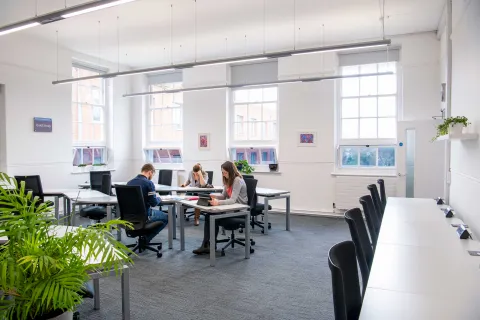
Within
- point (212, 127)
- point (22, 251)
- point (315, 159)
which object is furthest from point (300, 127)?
point (22, 251)

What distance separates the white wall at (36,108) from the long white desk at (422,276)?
730cm

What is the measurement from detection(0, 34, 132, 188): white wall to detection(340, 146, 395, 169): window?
6.33m

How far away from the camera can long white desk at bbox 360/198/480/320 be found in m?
1.72

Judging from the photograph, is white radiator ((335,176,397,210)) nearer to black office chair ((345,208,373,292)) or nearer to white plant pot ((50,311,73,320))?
black office chair ((345,208,373,292))

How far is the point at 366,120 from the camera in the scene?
829 cm

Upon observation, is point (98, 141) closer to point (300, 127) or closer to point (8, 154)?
point (8, 154)

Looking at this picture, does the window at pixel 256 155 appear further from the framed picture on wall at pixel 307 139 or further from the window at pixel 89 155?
the window at pixel 89 155

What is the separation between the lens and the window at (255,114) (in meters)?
9.24

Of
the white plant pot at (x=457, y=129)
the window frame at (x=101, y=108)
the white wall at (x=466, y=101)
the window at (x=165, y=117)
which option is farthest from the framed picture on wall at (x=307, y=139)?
the window frame at (x=101, y=108)

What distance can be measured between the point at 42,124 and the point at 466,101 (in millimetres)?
7892

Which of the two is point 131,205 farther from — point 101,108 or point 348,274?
point 101,108

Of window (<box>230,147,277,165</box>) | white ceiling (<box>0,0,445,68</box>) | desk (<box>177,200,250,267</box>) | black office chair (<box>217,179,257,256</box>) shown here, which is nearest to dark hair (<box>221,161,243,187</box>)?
desk (<box>177,200,250,267</box>)

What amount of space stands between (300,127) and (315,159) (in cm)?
84

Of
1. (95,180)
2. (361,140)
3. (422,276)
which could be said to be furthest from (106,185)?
(422,276)
